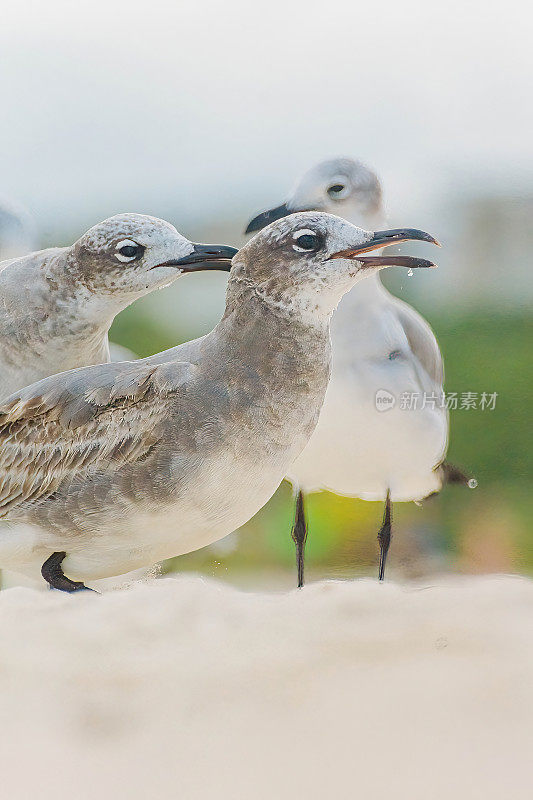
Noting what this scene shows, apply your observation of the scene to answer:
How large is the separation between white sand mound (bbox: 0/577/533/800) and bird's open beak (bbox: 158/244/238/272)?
0.43m

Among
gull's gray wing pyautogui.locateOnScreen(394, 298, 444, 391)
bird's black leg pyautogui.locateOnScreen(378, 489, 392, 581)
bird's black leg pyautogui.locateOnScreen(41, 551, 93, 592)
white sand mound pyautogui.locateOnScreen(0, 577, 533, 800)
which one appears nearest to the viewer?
white sand mound pyautogui.locateOnScreen(0, 577, 533, 800)

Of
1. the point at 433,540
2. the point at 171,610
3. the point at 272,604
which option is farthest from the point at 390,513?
the point at 171,610

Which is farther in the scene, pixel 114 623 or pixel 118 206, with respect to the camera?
pixel 118 206

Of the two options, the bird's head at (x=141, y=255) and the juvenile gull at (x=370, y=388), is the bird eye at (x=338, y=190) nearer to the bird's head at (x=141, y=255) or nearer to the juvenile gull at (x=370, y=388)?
the juvenile gull at (x=370, y=388)

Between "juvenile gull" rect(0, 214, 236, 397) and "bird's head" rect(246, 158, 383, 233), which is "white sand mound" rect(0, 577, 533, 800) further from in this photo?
"bird's head" rect(246, 158, 383, 233)

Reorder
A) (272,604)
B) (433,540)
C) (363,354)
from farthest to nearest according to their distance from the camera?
(433,540) < (363,354) < (272,604)

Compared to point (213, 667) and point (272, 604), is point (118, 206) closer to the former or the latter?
point (272, 604)

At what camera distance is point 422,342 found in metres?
1.69

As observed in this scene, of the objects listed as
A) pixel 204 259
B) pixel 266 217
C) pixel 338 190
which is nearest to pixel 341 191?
pixel 338 190

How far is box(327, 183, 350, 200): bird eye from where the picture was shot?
58.2 inches

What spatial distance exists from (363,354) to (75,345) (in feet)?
2.01

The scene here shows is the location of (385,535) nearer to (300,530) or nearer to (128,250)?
(300,530)

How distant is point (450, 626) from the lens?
1.17m

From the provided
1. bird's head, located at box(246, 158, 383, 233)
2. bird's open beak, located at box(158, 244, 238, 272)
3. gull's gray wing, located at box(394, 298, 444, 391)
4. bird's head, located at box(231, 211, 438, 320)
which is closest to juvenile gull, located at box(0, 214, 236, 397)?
bird's open beak, located at box(158, 244, 238, 272)
